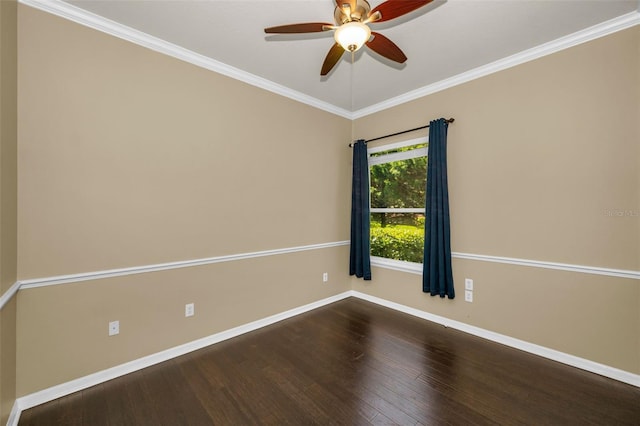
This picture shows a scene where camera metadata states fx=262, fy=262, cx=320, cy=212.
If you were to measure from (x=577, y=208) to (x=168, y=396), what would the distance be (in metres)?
3.57

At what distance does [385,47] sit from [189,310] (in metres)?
2.74

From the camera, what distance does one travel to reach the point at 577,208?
7.33 ft

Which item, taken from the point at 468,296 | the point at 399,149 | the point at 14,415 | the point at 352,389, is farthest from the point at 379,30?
the point at 14,415

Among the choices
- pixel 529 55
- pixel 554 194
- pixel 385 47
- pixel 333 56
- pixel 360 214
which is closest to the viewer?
pixel 385 47

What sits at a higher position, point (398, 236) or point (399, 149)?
point (399, 149)

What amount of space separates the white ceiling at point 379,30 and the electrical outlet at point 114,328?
2322 mm

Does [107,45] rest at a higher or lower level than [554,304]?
higher

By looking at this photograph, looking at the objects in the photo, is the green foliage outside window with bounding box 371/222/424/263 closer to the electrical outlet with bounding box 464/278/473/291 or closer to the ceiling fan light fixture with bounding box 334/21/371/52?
the electrical outlet with bounding box 464/278/473/291

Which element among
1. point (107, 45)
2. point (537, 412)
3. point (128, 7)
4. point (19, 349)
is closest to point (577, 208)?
point (537, 412)

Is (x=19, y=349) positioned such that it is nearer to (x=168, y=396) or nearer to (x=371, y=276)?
(x=168, y=396)

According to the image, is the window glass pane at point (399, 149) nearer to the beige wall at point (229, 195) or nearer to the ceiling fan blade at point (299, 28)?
the beige wall at point (229, 195)

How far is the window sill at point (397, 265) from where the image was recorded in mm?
3312

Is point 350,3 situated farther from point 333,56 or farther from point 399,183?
point 399,183

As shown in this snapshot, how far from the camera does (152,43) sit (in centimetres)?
226
